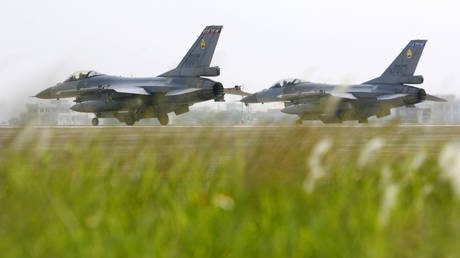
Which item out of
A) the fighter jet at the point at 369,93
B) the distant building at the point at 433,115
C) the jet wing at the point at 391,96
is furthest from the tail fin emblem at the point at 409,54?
the distant building at the point at 433,115

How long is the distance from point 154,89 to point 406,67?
13127mm

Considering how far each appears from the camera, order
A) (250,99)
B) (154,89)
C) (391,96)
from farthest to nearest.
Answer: (250,99), (391,96), (154,89)

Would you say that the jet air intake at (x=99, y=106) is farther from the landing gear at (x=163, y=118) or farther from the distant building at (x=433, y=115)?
the distant building at (x=433, y=115)

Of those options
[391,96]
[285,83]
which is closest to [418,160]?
[391,96]

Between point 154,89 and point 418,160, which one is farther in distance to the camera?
point 154,89

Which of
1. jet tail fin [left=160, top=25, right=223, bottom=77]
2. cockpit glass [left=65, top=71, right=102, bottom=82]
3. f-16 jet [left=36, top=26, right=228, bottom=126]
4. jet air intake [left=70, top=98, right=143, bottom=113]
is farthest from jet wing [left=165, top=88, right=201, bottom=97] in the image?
cockpit glass [left=65, top=71, right=102, bottom=82]

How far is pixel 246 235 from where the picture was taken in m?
4.06

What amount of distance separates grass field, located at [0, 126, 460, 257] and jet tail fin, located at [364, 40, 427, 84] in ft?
99.7

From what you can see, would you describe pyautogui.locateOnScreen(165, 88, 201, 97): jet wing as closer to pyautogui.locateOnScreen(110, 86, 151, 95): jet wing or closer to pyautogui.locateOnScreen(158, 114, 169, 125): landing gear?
pyautogui.locateOnScreen(110, 86, 151, 95): jet wing

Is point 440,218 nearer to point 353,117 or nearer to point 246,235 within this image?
point 246,235

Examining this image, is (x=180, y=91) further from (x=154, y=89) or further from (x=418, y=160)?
(x=418, y=160)

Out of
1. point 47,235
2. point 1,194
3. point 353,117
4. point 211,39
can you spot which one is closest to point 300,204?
point 47,235

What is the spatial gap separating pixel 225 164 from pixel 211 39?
2626 cm

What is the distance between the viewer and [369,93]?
120ft
